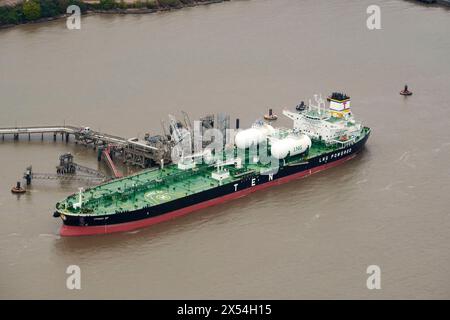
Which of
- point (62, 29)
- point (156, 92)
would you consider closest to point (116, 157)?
point (156, 92)

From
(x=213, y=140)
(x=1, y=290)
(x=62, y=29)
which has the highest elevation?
(x=62, y=29)

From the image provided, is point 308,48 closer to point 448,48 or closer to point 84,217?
point 448,48

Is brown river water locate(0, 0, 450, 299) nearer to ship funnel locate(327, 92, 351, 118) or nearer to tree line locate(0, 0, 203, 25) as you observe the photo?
tree line locate(0, 0, 203, 25)

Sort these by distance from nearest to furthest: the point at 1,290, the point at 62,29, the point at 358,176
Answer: the point at 1,290, the point at 358,176, the point at 62,29

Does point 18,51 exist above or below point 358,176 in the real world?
above

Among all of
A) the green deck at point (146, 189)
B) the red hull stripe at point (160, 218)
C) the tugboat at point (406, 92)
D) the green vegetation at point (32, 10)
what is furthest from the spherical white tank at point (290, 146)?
the green vegetation at point (32, 10)

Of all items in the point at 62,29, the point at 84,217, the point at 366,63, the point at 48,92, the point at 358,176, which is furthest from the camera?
the point at 62,29

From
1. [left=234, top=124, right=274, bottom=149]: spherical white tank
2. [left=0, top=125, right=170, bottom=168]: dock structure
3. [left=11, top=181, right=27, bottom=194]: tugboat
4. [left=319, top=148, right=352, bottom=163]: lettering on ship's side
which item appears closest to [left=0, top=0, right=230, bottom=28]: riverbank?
[left=0, top=125, right=170, bottom=168]: dock structure

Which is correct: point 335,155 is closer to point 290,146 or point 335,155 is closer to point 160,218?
point 290,146
